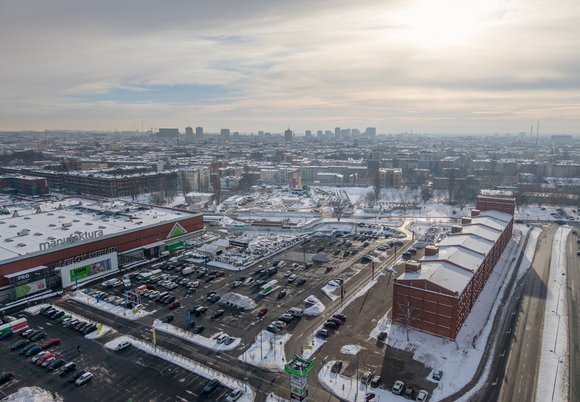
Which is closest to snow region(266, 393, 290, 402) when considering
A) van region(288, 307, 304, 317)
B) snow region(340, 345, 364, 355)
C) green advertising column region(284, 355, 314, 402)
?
green advertising column region(284, 355, 314, 402)

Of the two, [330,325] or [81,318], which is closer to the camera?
[330,325]

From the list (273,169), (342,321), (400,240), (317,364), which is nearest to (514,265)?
(400,240)

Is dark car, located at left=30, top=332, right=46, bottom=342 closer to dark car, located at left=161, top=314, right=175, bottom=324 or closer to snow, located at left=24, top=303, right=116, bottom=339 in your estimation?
snow, located at left=24, top=303, right=116, bottom=339

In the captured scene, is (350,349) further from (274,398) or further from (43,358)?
(43,358)

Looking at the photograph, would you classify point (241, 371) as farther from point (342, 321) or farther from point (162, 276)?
point (162, 276)

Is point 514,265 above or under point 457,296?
under

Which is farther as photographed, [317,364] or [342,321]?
[342,321]

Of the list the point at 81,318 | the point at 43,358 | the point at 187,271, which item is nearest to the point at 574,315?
the point at 187,271
